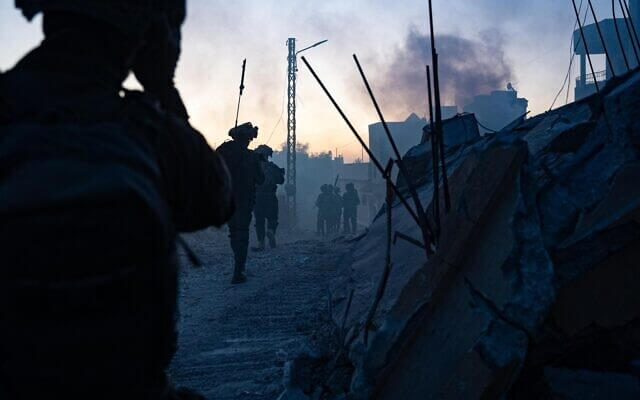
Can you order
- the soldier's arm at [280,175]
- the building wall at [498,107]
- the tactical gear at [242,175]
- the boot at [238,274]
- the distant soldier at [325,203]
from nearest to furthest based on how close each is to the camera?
the boot at [238,274] → the tactical gear at [242,175] → the soldier's arm at [280,175] → the distant soldier at [325,203] → the building wall at [498,107]

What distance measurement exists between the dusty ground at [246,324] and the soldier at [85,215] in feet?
7.06

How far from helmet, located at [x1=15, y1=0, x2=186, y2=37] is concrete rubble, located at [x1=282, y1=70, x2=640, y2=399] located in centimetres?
141

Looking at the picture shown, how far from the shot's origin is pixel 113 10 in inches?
41.6

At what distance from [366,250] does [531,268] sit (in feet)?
10.7

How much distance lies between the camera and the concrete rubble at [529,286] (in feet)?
6.07

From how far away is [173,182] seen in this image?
110cm

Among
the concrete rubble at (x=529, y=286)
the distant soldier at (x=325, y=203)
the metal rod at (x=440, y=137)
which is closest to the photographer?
the concrete rubble at (x=529, y=286)

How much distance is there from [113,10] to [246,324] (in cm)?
386

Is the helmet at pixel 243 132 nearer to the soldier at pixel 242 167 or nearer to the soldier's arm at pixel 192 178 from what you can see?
the soldier at pixel 242 167

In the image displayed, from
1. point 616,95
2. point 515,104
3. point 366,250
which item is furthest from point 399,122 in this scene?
point 616,95

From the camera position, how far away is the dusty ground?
328cm

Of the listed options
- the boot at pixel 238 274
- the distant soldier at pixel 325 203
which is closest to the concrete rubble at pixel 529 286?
the boot at pixel 238 274

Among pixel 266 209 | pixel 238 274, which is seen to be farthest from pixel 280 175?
pixel 238 274

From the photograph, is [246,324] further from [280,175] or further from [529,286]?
[280,175]
